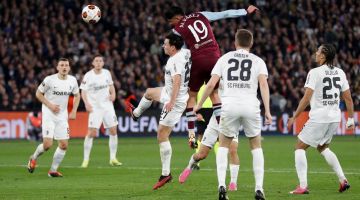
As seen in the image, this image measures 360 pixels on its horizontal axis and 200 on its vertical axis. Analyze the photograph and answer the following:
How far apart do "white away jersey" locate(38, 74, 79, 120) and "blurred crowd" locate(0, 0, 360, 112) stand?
47.1ft

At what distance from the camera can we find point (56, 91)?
18.4m

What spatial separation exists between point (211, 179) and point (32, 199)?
4333mm

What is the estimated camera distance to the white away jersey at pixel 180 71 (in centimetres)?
1489

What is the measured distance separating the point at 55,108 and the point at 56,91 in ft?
1.75

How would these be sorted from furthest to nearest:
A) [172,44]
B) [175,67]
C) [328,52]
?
[172,44], [175,67], [328,52]

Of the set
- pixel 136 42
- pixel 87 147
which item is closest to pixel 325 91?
pixel 87 147

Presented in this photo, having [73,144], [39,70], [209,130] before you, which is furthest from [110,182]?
[39,70]

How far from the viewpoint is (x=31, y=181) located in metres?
16.4

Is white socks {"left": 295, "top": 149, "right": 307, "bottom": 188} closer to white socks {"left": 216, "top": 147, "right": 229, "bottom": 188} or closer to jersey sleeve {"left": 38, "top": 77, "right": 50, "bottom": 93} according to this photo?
white socks {"left": 216, "top": 147, "right": 229, "bottom": 188}

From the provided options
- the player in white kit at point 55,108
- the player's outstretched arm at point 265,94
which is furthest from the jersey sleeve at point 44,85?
the player's outstretched arm at point 265,94

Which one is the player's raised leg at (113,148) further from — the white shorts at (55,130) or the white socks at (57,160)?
the white socks at (57,160)

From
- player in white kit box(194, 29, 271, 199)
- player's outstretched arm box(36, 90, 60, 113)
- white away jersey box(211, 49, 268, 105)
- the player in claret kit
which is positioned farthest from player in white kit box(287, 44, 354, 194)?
player's outstretched arm box(36, 90, 60, 113)

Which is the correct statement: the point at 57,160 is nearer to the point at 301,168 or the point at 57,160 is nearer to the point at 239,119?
the point at 301,168

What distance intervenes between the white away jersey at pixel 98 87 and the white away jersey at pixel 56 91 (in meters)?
3.28
